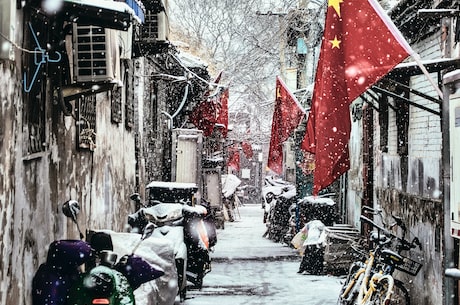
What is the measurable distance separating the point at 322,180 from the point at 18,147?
4.17m

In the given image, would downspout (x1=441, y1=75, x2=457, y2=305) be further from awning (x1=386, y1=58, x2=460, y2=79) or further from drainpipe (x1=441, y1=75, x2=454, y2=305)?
awning (x1=386, y1=58, x2=460, y2=79)

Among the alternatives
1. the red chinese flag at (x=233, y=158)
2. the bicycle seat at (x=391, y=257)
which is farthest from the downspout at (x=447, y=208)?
the red chinese flag at (x=233, y=158)

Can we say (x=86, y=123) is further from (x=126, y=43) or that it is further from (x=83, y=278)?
(x=83, y=278)

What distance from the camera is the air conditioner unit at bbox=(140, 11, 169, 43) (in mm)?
11781

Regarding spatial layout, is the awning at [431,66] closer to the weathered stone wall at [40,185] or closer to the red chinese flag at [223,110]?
the weathered stone wall at [40,185]

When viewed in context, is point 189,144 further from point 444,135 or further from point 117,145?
point 444,135

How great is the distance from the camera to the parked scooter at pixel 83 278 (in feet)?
18.7

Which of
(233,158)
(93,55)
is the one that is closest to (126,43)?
(93,55)

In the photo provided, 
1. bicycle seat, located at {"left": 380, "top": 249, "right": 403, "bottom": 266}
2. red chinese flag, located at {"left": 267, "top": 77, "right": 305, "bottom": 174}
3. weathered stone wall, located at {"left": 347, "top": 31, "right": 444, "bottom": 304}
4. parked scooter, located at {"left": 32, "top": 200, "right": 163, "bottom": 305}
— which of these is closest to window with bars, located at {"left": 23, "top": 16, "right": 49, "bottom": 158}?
parked scooter, located at {"left": 32, "top": 200, "right": 163, "bottom": 305}

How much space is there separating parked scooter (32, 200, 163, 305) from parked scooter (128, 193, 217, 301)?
13.4 feet

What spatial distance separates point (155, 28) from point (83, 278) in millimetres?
7045

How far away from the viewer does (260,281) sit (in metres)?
14.4

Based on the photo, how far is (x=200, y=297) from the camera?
12078 millimetres

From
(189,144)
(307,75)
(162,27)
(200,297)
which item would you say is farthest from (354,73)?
(307,75)
